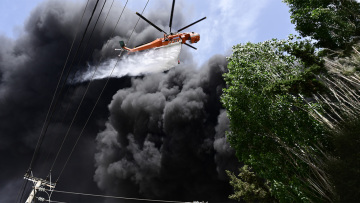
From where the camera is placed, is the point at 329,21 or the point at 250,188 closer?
the point at 329,21

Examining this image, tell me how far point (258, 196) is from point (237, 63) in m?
13.0

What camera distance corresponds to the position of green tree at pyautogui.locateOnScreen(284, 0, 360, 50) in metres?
11.0

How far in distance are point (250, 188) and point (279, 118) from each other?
1067 cm

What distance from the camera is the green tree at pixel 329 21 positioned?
435 inches

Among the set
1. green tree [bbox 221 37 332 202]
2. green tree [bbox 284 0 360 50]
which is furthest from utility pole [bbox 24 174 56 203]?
green tree [bbox 284 0 360 50]

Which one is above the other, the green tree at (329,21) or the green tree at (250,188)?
the green tree at (329,21)

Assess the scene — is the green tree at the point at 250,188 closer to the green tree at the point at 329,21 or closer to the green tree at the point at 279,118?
the green tree at the point at 279,118

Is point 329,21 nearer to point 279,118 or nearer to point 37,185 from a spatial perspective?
point 279,118

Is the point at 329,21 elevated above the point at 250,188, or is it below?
above

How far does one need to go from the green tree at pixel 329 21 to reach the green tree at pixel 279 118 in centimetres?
168

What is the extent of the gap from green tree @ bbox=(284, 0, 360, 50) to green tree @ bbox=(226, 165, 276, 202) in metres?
13.6

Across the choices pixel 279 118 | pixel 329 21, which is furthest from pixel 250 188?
pixel 329 21

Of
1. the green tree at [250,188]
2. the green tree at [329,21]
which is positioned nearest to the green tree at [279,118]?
the green tree at [329,21]

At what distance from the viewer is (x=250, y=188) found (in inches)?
778
